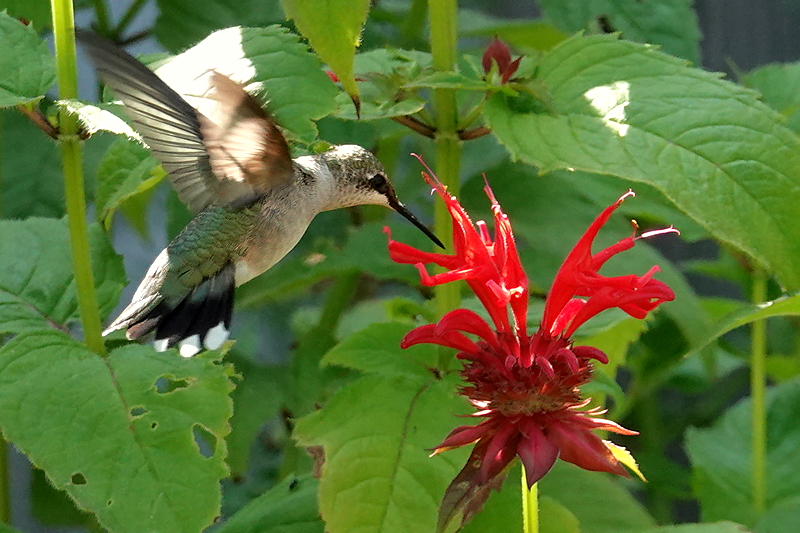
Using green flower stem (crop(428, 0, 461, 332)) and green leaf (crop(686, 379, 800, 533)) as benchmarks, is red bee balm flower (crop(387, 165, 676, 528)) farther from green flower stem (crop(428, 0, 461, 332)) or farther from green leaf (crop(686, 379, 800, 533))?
green leaf (crop(686, 379, 800, 533))

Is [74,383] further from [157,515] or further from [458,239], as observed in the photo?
[458,239]

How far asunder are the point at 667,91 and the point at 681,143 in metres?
0.04

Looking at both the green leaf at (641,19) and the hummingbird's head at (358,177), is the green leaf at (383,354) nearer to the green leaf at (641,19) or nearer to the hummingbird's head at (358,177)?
the hummingbird's head at (358,177)

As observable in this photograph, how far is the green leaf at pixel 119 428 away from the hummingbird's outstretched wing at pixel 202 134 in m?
0.13

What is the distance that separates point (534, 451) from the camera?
0.48 meters

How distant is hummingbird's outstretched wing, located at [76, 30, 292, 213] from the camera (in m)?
0.52

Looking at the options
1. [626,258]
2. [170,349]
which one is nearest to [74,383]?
[170,349]

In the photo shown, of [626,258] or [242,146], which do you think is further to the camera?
[626,258]

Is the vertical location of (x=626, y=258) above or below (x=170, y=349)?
below

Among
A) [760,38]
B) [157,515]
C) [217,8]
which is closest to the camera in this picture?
[157,515]

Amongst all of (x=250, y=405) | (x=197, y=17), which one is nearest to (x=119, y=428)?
(x=250, y=405)

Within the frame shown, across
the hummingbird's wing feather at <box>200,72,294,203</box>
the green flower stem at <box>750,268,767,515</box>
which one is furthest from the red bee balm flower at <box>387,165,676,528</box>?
the green flower stem at <box>750,268,767,515</box>

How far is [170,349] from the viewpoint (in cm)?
60

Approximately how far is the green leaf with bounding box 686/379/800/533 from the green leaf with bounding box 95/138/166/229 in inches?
24.4
